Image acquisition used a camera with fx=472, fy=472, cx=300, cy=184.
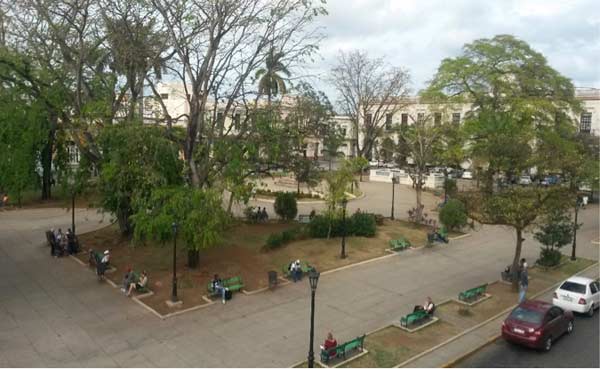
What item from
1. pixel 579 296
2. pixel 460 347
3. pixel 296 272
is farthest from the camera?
pixel 296 272

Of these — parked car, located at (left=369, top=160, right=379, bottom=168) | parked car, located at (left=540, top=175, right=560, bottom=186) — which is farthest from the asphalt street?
parked car, located at (left=369, top=160, right=379, bottom=168)

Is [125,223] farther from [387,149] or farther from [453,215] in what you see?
[387,149]

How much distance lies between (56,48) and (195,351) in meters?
18.8

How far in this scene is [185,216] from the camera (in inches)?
732

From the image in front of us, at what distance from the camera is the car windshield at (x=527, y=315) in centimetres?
1409

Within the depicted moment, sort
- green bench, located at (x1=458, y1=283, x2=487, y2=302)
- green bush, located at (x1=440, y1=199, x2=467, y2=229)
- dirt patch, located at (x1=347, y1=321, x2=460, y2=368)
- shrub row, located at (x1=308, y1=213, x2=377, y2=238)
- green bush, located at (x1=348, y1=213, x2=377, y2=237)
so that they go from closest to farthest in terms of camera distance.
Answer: dirt patch, located at (x1=347, y1=321, x2=460, y2=368), green bench, located at (x1=458, y1=283, x2=487, y2=302), shrub row, located at (x1=308, y1=213, x2=377, y2=238), green bush, located at (x1=348, y1=213, x2=377, y2=237), green bush, located at (x1=440, y1=199, x2=467, y2=229)

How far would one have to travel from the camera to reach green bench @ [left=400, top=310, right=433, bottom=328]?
1525 cm

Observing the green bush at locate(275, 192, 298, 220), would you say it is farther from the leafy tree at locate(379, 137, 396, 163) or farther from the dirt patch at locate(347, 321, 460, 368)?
the leafy tree at locate(379, 137, 396, 163)

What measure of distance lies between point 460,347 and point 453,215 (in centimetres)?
1554

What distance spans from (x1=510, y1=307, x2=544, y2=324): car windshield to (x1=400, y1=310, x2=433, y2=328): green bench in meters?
2.73

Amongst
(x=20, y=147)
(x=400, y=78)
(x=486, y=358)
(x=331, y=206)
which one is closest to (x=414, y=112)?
(x=400, y=78)

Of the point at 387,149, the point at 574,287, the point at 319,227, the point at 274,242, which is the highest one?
the point at 387,149

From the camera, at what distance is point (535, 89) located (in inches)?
1497

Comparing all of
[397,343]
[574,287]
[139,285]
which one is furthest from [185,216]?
[574,287]
